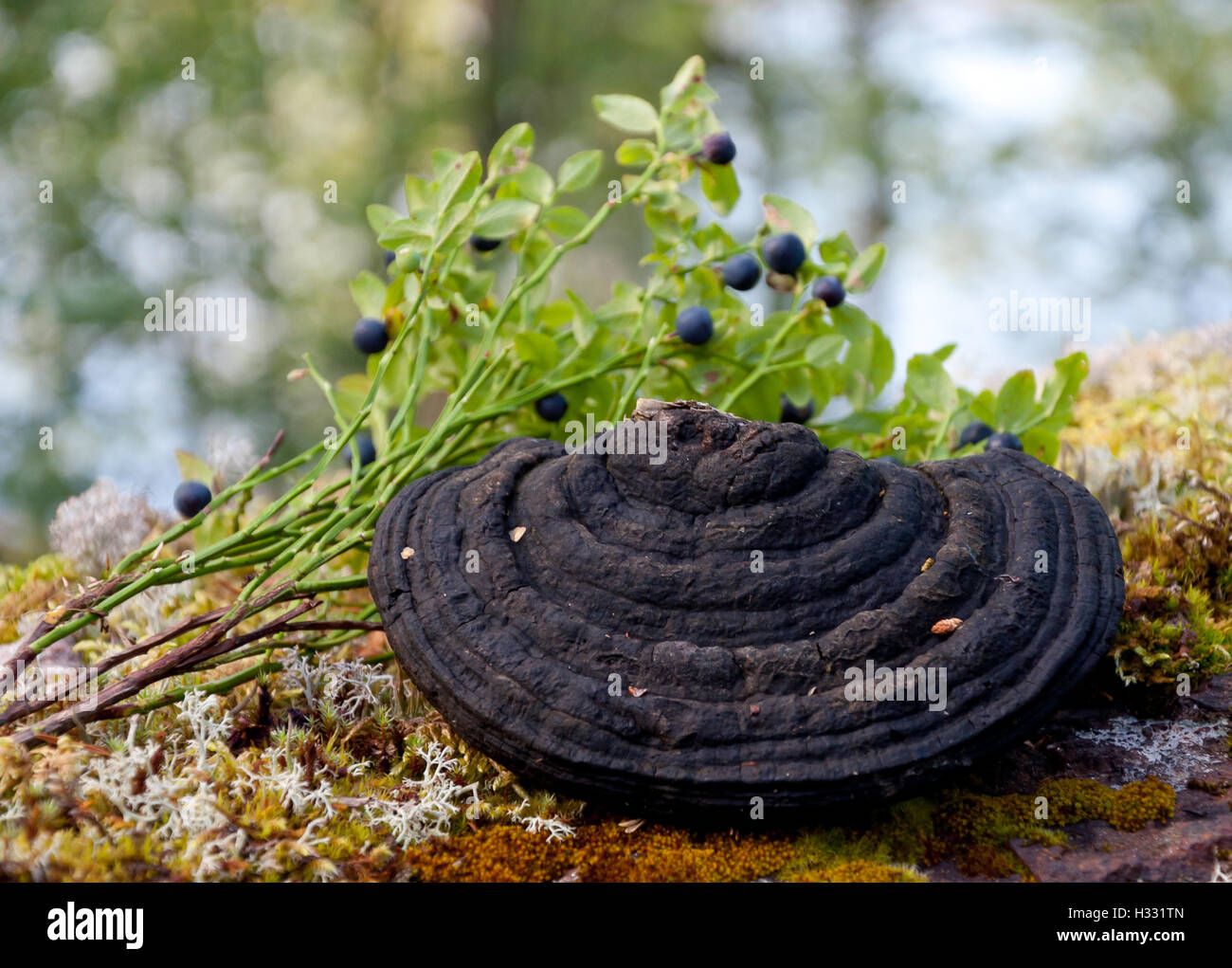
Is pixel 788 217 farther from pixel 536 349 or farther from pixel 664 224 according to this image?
pixel 536 349

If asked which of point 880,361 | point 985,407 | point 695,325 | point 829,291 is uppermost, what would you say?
point 829,291

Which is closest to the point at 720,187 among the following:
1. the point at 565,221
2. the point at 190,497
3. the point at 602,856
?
the point at 565,221

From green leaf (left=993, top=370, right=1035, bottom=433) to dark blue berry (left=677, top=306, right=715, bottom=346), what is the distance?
3.75ft

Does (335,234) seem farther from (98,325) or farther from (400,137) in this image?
(98,325)

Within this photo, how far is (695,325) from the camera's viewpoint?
10.3 feet

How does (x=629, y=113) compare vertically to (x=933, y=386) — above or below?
above

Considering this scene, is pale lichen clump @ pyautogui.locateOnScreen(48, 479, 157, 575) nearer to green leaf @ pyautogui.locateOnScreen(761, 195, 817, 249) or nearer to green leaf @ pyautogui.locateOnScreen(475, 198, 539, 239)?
green leaf @ pyautogui.locateOnScreen(475, 198, 539, 239)

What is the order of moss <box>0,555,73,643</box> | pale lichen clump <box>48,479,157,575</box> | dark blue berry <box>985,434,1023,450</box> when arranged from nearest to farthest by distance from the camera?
dark blue berry <box>985,434,1023,450</box>
moss <box>0,555,73,643</box>
pale lichen clump <box>48,479,157,575</box>

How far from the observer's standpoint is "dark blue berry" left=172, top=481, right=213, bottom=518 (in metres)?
3.18

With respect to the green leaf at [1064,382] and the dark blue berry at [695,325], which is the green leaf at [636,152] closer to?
the dark blue berry at [695,325]

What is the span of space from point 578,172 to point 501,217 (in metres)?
0.35

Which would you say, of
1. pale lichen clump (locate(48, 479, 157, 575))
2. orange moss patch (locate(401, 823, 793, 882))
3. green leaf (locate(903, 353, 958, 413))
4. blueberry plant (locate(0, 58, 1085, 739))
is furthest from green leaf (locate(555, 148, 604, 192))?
pale lichen clump (locate(48, 479, 157, 575))
